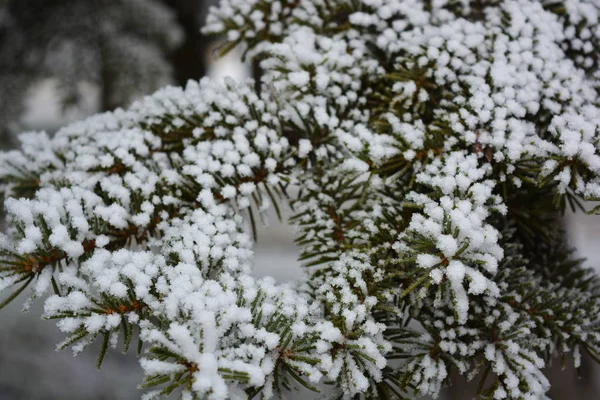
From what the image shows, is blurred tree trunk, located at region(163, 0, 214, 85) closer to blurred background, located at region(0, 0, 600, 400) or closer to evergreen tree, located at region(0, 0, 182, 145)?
blurred background, located at region(0, 0, 600, 400)

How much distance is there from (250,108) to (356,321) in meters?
0.41

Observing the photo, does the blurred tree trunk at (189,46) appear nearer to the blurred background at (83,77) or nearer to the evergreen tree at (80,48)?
the blurred background at (83,77)

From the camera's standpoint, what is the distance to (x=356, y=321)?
2.00 ft

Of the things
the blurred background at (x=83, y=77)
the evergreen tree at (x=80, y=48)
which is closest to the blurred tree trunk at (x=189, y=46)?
the blurred background at (x=83, y=77)

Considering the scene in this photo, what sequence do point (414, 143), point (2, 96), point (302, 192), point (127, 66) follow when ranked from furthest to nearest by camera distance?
1. point (127, 66)
2. point (2, 96)
3. point (302, 192)
4. point (414, 143)

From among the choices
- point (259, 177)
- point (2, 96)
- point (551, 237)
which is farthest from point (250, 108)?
point (2, 96)

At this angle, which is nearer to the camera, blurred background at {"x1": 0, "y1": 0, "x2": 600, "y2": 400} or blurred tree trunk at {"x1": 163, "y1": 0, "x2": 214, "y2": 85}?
blurred background at {"x1": 0, "y1": 0, "x2": 600, "y2": 400}

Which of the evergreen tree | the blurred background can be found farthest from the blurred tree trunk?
the evergreen tree

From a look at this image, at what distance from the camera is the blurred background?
1.97 m

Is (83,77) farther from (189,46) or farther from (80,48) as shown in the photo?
(189,46)

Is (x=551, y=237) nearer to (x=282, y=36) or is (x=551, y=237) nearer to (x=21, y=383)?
(x=282, y=36)

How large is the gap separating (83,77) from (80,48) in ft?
0.43

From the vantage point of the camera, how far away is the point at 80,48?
212 centimetres

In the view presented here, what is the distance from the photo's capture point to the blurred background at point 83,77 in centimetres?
197
